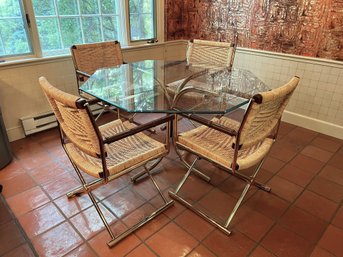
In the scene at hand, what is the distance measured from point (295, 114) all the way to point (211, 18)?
158 cm

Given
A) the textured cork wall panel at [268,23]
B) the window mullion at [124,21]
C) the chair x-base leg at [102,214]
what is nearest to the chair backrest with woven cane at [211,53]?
the textured cork wall panel at [268,23]

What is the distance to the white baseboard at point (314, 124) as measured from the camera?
272 cm

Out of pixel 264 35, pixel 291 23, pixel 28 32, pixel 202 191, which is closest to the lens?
pixel 202 191

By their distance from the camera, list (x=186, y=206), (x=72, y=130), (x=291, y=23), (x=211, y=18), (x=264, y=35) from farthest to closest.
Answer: (x=211, y=18), (x=264, y=35), (x=291, y=23), (x=186, y=206), (x=72, y=130)

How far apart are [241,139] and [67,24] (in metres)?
2.29

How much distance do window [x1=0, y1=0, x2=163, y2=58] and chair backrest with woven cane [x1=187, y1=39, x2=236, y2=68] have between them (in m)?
0.94

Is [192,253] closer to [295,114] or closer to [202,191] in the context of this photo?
[202,191]

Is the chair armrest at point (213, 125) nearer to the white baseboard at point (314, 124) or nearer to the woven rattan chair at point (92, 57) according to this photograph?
the woven rattan chair at point (92, 57)

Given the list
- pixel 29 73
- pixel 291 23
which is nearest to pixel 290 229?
pixel 291 23

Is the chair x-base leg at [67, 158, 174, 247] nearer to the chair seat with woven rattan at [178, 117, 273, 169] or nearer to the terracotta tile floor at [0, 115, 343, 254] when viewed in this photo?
the terracotta tile floor at [0, 115, 343, 254]

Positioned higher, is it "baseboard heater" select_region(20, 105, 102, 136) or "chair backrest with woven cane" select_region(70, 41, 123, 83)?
"chair backrest with woven cane" select_region(70, 41, 123, 83)

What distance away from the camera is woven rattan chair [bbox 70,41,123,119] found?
2505 mm

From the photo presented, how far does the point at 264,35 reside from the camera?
291 centimetres

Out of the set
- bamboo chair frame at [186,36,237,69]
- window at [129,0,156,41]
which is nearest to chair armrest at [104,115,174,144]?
bamboo chair frame at [186,36,237,69]
